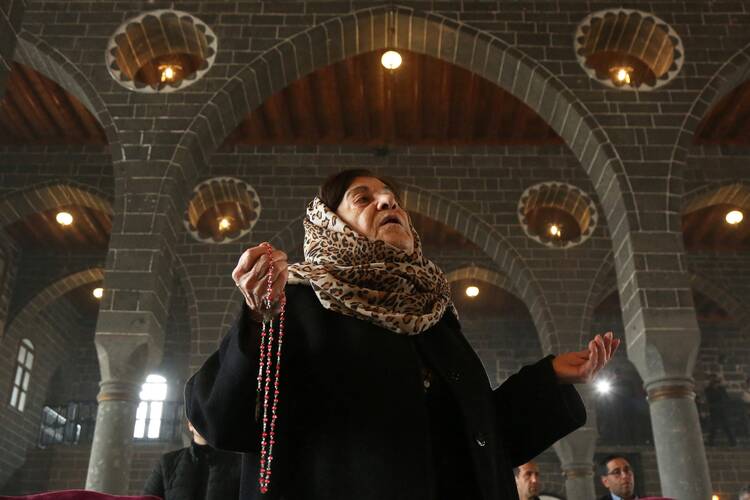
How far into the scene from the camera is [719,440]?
15242 mm

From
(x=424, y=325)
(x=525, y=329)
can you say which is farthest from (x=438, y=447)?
(x=525, y=329)

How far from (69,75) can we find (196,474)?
5.13 m

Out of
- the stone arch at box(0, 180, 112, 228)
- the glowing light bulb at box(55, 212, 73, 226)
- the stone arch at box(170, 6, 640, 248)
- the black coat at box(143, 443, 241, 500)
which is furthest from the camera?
the glowing light bulb at box(55, 212, 73, 226)

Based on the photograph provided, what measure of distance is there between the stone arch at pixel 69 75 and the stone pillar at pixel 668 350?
195 inches

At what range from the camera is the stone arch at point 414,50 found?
730 centimetres

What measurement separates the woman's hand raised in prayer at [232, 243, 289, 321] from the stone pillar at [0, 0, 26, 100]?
228 centimetres

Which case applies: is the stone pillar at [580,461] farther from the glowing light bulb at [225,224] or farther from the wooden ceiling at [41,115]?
the wooden ceiling at [41,115]

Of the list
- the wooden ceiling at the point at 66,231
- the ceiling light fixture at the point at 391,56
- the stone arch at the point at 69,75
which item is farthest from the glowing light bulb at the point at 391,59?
the wooden ceiling at the point at 66,231

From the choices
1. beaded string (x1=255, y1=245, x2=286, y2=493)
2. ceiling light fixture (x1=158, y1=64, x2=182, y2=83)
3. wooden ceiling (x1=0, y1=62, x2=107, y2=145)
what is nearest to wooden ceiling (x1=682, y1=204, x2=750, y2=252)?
ceiling light fixture (x1=158, y1=64, x2=182, y2=83)

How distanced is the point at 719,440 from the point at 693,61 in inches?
408

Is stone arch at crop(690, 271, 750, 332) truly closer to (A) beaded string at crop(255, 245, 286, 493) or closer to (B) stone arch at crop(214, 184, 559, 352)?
(B) stone arch at crop(214, 184, 559, 352)

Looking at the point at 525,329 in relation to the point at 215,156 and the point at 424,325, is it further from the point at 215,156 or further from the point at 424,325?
the point at 424,325

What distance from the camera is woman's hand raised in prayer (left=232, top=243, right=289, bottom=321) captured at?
4.52 feet

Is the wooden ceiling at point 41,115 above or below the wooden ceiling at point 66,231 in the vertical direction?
above
